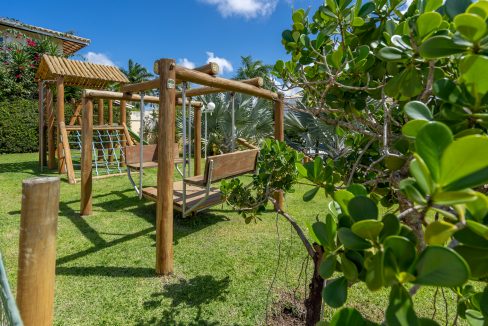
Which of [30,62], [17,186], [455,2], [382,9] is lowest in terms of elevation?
[17,186]

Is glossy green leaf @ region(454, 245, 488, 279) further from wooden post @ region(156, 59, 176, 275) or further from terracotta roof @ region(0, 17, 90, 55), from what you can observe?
terracotta roof @ region(0, 17, 90, 55)

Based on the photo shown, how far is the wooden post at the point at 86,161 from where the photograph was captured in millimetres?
4507

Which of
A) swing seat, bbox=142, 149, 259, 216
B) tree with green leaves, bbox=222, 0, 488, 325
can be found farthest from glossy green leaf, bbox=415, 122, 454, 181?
swing seat, bbox=142, 149, 259, 216

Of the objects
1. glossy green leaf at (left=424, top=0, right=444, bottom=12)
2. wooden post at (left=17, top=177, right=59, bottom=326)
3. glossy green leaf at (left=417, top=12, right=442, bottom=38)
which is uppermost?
glossy green leaf at (left=424, top=0, right=444, bottom=12)

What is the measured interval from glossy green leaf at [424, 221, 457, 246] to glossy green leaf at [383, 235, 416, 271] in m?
0.04

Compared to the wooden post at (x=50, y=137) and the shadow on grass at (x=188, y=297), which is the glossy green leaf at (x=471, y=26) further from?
the wooden post at (x=50, y=137)

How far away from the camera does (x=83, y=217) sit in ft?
14.9

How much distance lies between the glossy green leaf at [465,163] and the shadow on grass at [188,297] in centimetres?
218

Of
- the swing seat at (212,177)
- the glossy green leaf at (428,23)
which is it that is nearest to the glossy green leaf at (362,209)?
the glossy green leaf at (428,23)

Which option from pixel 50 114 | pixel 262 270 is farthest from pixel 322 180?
pixel 50 114

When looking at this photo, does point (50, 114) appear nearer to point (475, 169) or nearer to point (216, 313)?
point (216, 313)

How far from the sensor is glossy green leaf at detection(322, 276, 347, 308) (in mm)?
586

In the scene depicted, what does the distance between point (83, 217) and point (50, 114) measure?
19.3 feet

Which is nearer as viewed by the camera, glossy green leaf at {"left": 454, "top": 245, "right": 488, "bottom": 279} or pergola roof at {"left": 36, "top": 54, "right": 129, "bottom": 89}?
glossy green leaf at {"left": 454, "top": 245, "right": 488, "bottom": 279}
